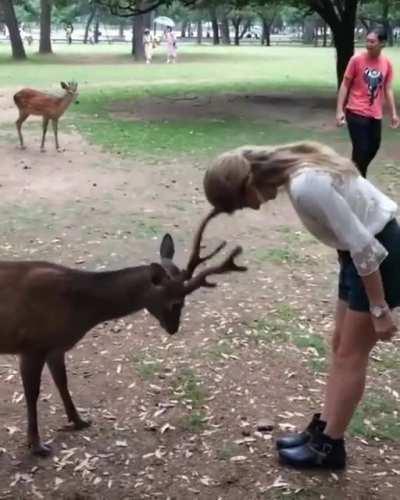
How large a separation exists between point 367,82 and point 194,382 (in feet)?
16.8

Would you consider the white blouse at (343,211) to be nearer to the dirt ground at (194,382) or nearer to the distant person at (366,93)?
the dirt ground at (194,382)

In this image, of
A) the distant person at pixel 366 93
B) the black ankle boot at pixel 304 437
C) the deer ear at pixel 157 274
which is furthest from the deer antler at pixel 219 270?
the distant person at pixel 366 93

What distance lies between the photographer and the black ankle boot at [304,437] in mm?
3854

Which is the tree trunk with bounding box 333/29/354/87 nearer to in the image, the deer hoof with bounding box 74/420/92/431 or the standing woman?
the deer hoof with bounding box 74/420/92/431

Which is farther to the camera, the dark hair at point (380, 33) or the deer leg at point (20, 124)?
the deer leg at point (20, 124)

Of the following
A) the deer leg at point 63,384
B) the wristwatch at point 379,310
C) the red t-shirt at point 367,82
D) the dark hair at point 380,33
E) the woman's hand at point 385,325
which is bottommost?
the deer leg at point 63,384

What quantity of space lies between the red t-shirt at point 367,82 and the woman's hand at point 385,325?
5.94m

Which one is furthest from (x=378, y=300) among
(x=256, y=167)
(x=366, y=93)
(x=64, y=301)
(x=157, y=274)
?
(x=366, y=93)

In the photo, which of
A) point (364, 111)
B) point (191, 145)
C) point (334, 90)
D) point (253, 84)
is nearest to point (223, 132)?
point (191, 145)

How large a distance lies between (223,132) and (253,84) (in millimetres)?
9542

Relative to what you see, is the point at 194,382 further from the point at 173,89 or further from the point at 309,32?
the point at 309,32

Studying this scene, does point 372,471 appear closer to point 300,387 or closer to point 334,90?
point 300,387

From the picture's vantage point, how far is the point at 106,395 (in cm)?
456

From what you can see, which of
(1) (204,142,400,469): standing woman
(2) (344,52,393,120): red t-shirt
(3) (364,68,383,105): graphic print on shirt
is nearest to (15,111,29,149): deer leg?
(2) (344,52,393,120): red t-shirt
